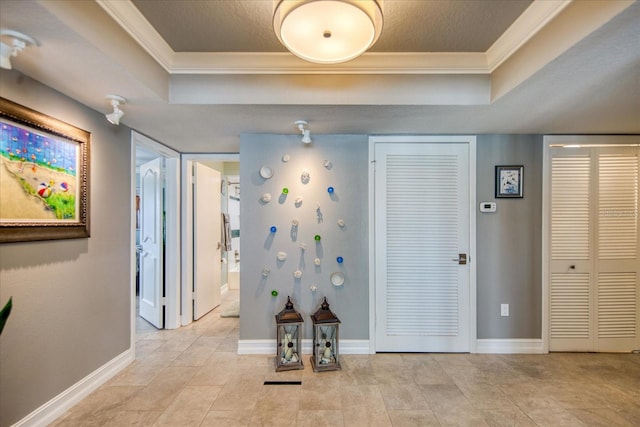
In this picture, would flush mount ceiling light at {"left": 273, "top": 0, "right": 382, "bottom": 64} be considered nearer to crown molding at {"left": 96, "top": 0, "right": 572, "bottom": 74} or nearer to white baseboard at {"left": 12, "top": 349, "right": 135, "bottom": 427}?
crown molding at {"left": 96, "top": 0, "right": 572, "bottom": 74}

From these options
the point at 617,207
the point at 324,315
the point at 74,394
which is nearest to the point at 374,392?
the point at 324,315

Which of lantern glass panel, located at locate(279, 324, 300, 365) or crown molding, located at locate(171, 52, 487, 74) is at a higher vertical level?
crown molding, located at locate(171, 52, 487, 74)

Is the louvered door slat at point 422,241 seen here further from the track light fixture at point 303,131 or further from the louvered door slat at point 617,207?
the louvered door slat at point 617,207

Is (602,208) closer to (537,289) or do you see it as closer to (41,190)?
(537,289)

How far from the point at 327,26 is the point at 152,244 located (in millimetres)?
3327

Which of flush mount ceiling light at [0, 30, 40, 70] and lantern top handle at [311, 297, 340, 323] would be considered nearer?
flush mount ceiling light at [0, 30, 40, 70]

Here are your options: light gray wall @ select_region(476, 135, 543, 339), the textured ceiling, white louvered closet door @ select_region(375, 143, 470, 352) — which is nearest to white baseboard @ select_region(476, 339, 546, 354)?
light gray wall @ select_region(476, 135, 543, 339)

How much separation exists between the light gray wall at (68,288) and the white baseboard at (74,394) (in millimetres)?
36

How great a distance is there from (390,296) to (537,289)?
1.43m

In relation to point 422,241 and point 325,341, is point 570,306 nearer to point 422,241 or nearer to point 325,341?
point 422,241

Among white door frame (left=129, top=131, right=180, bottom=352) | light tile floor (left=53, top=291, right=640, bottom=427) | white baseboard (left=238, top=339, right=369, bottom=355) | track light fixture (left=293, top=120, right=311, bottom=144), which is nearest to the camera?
light tile floor (left=53, top=291, right=640, bottom=427)

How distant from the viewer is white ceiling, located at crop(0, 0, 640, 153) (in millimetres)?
1427

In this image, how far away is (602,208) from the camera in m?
2.87

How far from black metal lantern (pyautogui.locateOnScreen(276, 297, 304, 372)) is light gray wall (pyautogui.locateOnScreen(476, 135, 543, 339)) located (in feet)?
5.82
